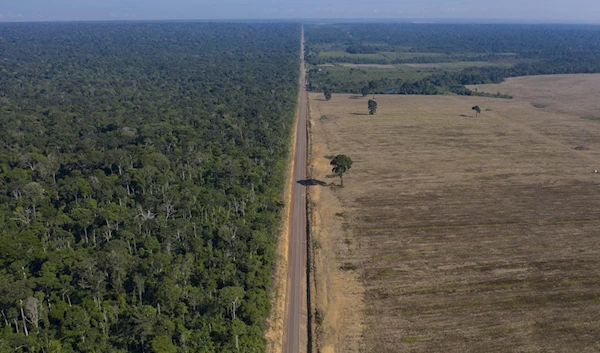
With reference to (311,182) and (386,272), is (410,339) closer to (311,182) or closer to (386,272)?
(386,272)

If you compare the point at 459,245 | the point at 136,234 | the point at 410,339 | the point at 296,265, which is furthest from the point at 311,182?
the point at 410,339

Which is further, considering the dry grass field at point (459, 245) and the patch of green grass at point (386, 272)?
the patch of green grass at point (386, 272)

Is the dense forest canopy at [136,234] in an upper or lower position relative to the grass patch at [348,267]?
upper

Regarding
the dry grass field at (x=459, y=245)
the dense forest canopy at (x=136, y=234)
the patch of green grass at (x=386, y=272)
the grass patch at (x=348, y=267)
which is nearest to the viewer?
the dense forest canopy at (x=136, y=234)

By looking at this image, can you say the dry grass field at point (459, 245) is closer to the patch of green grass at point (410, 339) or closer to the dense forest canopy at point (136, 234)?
the patch of green grass at point (410, 339)

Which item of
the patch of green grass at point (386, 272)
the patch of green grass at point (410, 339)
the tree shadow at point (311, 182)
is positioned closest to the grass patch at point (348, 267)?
the patch of green grass at point (386, 272)

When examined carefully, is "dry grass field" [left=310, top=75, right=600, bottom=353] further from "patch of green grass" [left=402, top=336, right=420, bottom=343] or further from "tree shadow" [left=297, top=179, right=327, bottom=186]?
"tree shadow" [left=297, top=179, right=327, bottom=186]

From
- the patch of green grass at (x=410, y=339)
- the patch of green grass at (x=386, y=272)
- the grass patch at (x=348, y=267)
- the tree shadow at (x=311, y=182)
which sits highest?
the tree shadow at (x=311, y=182)

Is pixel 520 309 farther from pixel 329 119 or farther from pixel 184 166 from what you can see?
pixel 329 119

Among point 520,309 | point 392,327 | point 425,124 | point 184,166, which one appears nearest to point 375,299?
point 392,327
